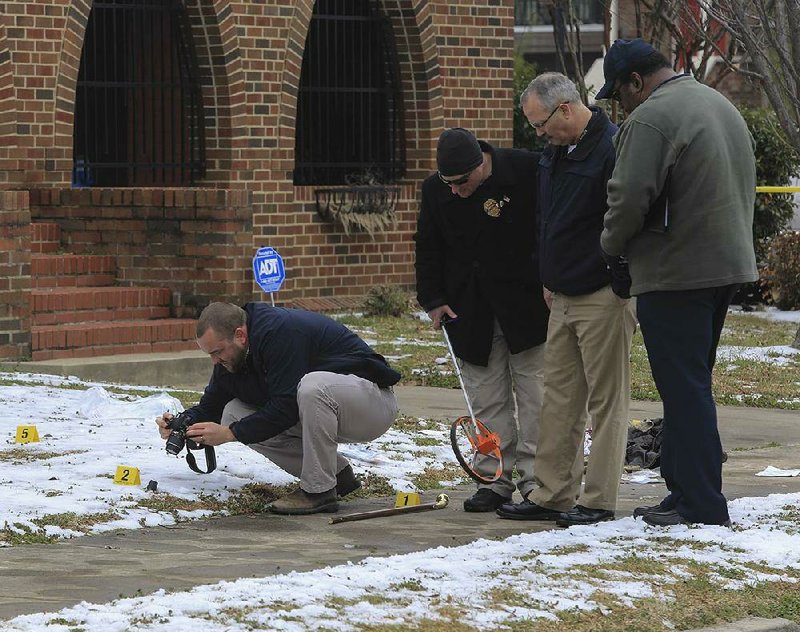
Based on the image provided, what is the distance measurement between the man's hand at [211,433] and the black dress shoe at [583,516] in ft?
4.90

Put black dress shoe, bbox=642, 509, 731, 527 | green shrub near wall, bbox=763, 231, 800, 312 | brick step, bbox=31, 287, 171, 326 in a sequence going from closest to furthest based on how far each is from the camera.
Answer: black dress shoe, bbox=642, 509, 731, 527, brick step, bbox=31, 287, 171, 326, green shrub near wall, bbox=763, 231, 800, 312

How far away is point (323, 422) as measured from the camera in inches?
299

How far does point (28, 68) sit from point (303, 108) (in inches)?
135

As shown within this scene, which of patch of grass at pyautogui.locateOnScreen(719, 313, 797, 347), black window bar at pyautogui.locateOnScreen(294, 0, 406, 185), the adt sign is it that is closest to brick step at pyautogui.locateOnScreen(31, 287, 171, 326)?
the adt sign

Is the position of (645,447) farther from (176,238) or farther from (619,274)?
(176,238)

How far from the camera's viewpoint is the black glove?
680cm

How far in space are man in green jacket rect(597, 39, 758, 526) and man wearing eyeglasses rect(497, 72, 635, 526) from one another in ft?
0.67

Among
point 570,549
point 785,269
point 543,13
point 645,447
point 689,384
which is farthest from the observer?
point 543,13

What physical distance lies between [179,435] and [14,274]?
5.27 m

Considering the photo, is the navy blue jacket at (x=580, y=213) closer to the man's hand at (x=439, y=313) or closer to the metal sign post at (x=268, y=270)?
the man's hand at (x=439, y=313)

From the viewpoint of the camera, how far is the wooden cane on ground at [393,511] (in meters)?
7.42

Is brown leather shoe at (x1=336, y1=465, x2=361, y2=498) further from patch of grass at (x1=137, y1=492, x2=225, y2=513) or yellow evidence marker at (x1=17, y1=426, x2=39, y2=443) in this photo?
yellow evidence marker at (x1=17, y1=426, x2=39, y2=443)

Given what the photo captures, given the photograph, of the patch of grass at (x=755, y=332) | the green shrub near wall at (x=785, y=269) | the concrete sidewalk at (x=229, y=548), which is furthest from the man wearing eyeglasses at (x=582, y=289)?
the green shrub near wall at (x=785, y=269)

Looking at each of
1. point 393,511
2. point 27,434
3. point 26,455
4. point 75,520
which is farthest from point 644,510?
point 27,434
